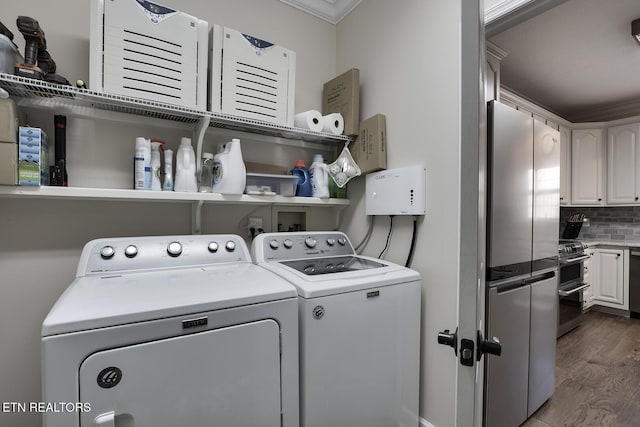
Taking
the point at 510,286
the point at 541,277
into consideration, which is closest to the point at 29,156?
the point at 510,286

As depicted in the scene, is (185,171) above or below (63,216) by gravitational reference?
above

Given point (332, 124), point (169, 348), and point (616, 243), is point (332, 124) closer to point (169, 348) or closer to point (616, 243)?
point (169, 348)

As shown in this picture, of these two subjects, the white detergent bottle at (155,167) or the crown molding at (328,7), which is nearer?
the white detergent bottle at (155,167)

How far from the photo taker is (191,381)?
0.98 metres

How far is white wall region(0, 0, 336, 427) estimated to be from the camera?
4.66 feet

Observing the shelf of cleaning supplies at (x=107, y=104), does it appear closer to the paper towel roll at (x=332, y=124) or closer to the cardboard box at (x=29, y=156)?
the paper towel roll at (x=332, y=124)

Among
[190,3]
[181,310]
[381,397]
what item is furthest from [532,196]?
[190,3]

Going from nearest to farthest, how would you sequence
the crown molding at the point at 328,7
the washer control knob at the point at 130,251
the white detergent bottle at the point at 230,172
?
the washer control knob at the point at 130,251
the white detergent bottle at the point at 230,172
the crown molding at the point at 328,7

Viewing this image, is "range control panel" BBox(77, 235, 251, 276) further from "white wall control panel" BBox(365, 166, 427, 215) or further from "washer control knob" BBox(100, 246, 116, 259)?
"white wall control panel" BBox(365, 166, 427, 215)

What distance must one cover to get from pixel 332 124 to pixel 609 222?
4174 mm

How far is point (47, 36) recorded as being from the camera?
148cm

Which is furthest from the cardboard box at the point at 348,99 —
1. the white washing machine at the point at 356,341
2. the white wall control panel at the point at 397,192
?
the white washing machine at the point at 356,341

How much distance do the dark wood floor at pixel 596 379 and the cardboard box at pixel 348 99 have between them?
2.15m

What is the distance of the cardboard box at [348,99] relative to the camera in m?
2.01
